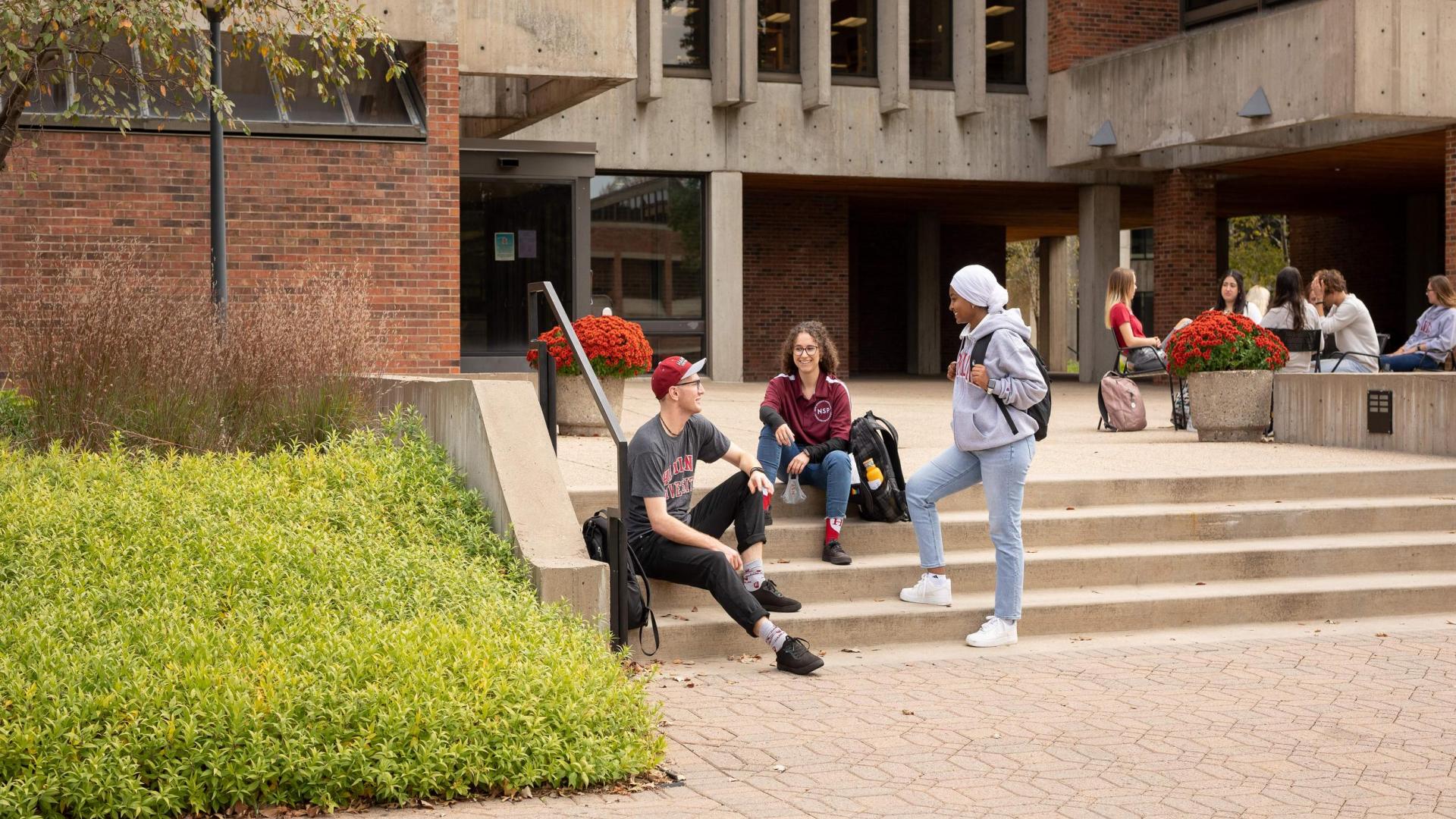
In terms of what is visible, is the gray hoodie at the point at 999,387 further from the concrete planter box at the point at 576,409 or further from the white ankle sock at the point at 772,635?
the concrete planter box at the point at 576,409

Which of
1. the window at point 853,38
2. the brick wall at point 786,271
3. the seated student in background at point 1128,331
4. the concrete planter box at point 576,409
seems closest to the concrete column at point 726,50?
the window at point 853,38

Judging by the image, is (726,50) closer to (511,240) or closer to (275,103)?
(511,240)

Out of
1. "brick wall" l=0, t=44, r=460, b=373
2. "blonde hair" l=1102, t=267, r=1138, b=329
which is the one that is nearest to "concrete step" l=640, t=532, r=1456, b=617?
"blonde hair" l=1102, t=267, r=1138, b=329

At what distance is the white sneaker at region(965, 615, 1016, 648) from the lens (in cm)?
702

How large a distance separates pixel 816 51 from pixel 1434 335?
471 inches

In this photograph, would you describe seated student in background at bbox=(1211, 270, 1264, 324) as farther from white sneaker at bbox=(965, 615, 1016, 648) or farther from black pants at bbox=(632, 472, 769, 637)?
black pants at bbox=(632, 472, 769, 637)

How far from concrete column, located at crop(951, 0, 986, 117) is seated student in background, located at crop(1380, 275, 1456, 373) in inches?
467

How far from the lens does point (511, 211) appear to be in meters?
16.4

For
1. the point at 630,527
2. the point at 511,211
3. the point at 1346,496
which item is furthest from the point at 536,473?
the point at 511,211

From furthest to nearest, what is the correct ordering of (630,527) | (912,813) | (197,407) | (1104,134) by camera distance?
(1104,134)
(197,407)
(630,527)
(912,813)

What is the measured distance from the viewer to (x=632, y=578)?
6625mm

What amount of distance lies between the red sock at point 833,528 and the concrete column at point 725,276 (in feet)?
49.7

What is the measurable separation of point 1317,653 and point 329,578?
178 inches

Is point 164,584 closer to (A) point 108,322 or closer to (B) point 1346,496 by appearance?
(A) point 108,322
